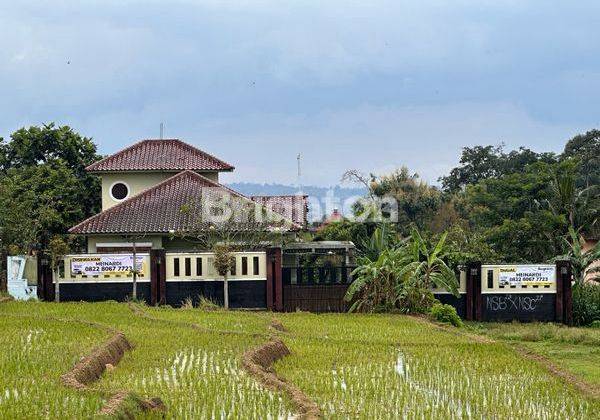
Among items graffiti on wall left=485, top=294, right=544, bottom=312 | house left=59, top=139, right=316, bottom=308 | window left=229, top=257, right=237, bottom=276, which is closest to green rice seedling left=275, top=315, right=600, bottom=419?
graffiti on wall left=485, top=294, right=544, bottom=312

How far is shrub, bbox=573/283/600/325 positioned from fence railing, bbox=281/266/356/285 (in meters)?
6.12

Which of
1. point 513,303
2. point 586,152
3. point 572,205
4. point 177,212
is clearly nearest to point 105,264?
point 177,212

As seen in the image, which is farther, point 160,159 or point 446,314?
point 160,159

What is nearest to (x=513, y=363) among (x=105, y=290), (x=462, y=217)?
(x=105, y=290)

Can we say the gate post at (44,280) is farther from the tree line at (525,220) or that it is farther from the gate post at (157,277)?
the tree line at (525,220)

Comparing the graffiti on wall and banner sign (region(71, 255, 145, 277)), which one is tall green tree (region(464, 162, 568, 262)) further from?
banner sign (region(71, 255, 145, 277))

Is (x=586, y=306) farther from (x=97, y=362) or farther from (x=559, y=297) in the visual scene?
(x=97, y=362)

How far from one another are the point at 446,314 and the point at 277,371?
421 inches

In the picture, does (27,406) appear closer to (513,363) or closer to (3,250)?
(513,363)

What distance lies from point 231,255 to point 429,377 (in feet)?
42.1

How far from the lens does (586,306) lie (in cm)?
2677

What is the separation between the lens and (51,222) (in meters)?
39.6

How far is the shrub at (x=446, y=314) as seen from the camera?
81.8ft

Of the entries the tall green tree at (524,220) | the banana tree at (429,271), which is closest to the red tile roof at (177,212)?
the banana tree at (429,271)
